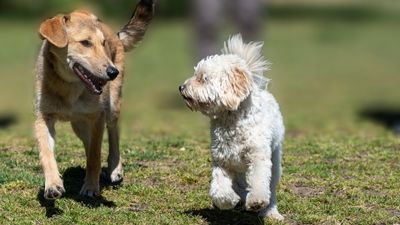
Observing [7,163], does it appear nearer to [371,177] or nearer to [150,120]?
[371,177]

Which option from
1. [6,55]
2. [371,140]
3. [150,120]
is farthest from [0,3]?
[371,140]

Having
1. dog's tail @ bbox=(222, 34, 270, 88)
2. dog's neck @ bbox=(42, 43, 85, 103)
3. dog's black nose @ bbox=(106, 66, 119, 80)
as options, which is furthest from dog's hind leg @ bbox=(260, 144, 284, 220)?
dog's neck @ bbox=(42, 43, 85, 103)

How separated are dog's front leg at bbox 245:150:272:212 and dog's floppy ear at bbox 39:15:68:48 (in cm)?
190

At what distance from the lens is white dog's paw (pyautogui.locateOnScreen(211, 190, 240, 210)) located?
6.27 metres

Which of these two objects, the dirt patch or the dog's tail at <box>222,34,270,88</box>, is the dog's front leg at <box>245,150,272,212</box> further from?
the dirt patch

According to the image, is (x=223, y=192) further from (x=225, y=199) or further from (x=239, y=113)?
(x=239, y=113)

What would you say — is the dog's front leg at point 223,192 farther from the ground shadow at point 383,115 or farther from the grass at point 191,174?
the ground shadow at point 383,115

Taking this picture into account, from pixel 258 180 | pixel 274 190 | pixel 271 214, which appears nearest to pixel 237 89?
pixel 258 180

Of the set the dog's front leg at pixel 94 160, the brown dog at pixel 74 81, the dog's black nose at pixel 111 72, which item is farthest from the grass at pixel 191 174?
the dog's black nose at pixel 111 72

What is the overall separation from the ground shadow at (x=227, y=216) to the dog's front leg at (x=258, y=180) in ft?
1.66

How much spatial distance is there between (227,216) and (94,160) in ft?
4.33

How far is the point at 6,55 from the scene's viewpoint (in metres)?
30.9

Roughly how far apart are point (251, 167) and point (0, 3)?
136 ft

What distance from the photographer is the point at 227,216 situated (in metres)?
6.88
